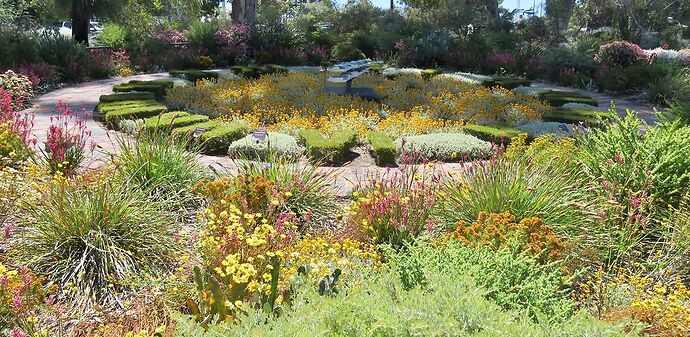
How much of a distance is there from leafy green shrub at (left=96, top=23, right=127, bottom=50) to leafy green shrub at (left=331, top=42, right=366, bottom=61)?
5865 millimetres

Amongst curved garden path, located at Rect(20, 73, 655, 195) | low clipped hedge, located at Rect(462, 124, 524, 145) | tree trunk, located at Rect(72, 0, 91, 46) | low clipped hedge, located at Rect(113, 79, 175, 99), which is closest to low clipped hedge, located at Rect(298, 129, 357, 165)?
curved garden path, located at Rect(20, 73, 655, 195)

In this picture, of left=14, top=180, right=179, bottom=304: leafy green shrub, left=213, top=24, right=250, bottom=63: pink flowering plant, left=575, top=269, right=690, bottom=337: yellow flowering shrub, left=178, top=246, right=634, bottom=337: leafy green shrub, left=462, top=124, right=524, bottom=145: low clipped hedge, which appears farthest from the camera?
left=213, top=24, right=250, bottom=63: pink flowering plant

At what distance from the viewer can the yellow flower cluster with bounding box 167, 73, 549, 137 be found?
27.4 feet

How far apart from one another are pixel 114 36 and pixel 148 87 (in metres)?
7.32

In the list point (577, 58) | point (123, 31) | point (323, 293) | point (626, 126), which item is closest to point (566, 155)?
point (626, 126)

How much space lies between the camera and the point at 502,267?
286 cm

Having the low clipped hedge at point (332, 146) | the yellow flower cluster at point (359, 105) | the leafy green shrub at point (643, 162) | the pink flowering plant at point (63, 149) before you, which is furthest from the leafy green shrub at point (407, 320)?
the yellow flower cluster at point (359, 105)

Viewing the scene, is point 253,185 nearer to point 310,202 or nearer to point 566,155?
point 310,202

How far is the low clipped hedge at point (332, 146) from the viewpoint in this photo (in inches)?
251

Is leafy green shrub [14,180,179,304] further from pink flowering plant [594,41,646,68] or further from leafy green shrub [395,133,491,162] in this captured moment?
pink flowering plant [594,41,646,68]

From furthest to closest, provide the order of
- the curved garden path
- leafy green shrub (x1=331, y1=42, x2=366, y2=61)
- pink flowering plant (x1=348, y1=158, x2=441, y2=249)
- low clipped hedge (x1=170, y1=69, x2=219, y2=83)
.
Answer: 1. leafy green shrub (x1=331, y1=42, x2=366, y2=61)
2. low clipped hedge (x1=170, y1=69, x2=219, y2=83)
3. the curved garden path
4. pink flowering plant (x1=348, y1=158, x2=441, y2=249)

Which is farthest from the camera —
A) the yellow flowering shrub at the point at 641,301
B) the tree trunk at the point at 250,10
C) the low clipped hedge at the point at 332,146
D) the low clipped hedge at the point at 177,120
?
the tree trunk at the point at 250,10

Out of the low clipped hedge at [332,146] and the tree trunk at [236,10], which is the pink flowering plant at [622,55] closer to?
the low clipped hedge at [332,146]

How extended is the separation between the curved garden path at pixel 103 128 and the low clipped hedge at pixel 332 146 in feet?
0.55
